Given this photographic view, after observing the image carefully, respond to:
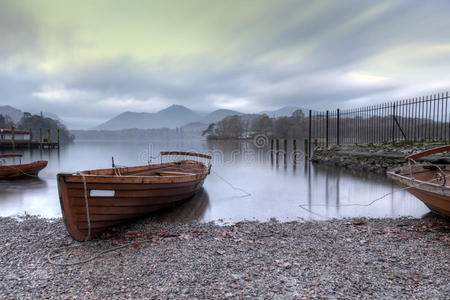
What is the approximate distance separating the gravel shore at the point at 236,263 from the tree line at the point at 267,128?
141ft

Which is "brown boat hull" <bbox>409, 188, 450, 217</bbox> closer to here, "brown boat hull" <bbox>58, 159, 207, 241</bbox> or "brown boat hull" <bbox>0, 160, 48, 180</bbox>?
"brown boat hull" <bbox>58, 159, 207, 241</bbox>

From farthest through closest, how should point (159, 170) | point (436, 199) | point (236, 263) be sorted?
point (159, 170) < point (436, 199) < point (236, 263)

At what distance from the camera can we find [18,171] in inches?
446

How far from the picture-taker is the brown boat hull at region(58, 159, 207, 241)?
4.17m

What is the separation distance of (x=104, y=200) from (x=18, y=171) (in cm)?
981

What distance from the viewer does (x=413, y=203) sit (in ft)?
23.5

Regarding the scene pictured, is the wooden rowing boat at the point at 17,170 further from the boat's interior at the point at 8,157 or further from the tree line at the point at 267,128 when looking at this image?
the tree line at the point at 267,128

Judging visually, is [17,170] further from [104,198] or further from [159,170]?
Result: [104,198]

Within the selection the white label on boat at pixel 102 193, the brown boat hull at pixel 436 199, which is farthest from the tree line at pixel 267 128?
the white label on boat at pixel 102 193

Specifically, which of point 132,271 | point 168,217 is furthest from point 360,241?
point 168,217

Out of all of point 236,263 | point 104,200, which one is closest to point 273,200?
point 236,263

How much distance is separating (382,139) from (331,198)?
27.7 ft

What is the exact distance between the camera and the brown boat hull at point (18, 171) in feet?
35.4

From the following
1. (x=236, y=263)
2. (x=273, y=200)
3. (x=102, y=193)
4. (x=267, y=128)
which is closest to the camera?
(x=236, y=263)
